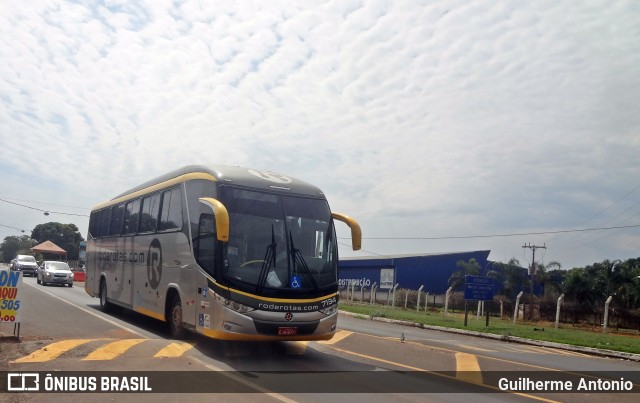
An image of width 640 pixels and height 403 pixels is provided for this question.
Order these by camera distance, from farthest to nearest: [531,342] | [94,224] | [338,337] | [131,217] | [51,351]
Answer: [94,224] < [531,342] < [131,217] < [338,337] < [51,351]

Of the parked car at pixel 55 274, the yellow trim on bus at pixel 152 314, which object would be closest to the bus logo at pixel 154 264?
the yellow trim on bus at pixel 152 314

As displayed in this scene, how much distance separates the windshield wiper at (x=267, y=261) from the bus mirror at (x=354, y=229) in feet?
6.49

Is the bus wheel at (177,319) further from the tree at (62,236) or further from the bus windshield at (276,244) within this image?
the tree at (62,236)

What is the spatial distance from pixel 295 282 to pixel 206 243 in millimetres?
1900

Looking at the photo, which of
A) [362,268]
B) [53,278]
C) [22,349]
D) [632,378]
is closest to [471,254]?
[362,268]

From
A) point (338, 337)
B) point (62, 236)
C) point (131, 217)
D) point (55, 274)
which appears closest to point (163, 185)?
point (131, 217)

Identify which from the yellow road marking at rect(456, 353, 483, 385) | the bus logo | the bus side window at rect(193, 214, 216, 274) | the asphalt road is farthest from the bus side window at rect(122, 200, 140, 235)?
the yellow road marking at rect(456, 353, 483, 385)

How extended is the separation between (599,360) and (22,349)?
13779 mm

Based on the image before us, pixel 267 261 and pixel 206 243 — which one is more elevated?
pixel 206 243

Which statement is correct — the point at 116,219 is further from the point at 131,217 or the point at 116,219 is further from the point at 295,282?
the point at 295,282

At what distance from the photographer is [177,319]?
44.4ft

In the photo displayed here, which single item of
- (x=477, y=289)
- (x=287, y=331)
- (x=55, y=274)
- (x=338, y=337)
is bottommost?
(x=55, y=274)

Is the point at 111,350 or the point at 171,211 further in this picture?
the point at 171,211

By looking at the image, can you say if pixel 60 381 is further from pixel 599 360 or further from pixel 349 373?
pixel 599 360
